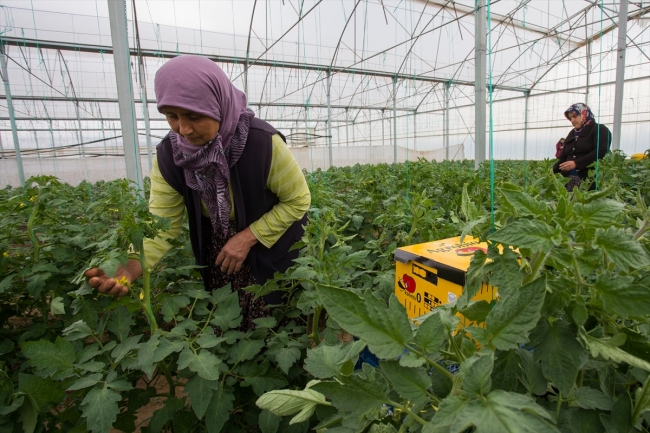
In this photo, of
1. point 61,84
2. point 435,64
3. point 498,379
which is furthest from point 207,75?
point 61,84

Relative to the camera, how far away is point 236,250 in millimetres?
1582

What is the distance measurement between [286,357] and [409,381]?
71 centimetres

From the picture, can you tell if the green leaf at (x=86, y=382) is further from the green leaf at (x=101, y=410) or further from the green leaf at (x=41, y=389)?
the green leaf at (x=41, y=389)

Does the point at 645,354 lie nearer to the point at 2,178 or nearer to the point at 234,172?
the point at 234,172

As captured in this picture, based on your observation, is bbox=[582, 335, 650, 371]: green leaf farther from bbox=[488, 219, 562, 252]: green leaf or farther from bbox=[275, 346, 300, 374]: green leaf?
bbox=[275, 346, 300, 374]: green leaf

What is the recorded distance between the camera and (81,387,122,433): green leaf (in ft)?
2.97

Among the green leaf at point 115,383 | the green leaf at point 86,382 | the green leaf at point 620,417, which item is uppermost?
the green leaf at point 620,417

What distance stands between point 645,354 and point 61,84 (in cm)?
2175

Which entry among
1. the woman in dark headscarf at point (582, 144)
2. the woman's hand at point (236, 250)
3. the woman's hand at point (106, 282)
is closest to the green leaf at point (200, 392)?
the woman's hand at point (106, 282)

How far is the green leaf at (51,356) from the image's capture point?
3.24 feet

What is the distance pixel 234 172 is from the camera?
1.57 metres

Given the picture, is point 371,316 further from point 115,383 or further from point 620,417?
point 115,383

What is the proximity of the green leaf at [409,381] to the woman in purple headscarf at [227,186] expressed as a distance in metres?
1.07

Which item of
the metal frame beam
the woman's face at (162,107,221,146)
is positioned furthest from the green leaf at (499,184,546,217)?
the metal frame beam
